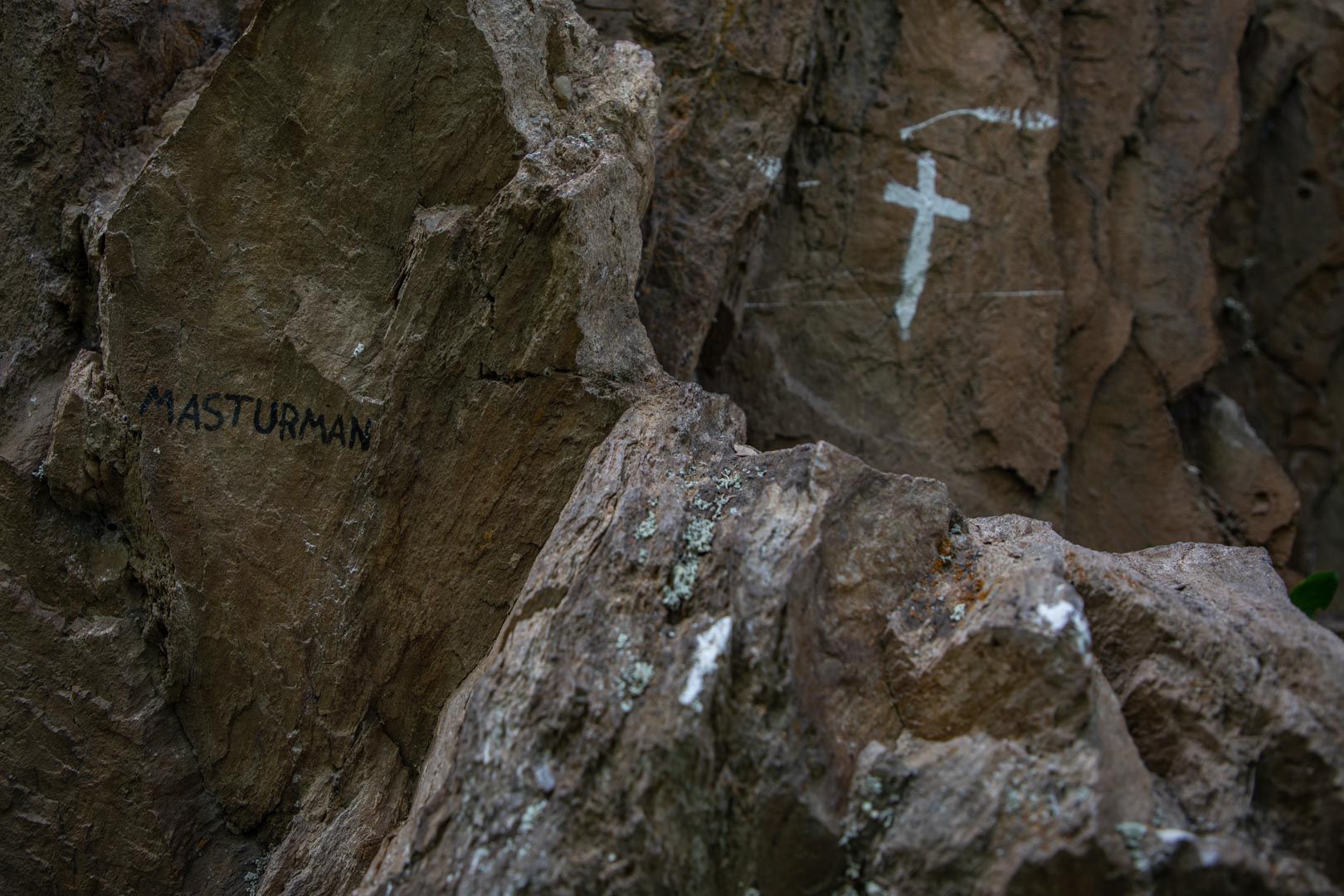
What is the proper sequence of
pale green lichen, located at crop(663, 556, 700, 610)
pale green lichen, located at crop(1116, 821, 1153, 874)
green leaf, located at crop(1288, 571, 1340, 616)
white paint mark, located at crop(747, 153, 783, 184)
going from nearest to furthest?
pale green lichen, located at crop(1116, 821, 1153, 874)
pale green lichen, located at crop(663, 556, 700, 610)
green leaf, located at crop(1288, 571, 1340, 616)
white paint mark, located at crop(747, 153, 783, 184)

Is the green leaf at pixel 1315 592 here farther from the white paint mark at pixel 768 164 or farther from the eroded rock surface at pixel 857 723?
the white paint mark at pixel 768 164

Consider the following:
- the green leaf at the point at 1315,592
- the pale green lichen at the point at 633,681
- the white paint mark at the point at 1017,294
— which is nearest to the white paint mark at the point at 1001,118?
the white paint mark at the point at 1017,294

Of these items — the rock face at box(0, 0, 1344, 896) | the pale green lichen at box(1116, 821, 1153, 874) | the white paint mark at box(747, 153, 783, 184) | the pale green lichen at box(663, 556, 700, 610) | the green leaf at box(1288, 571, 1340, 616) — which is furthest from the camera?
the white paint mark at box(747, 153, 783, 184)

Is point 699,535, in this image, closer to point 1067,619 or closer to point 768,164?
point 1067,619

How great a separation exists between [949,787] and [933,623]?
0.40 m

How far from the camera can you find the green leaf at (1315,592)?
3.79 metres

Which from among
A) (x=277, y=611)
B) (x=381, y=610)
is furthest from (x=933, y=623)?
(x=277, y=611)

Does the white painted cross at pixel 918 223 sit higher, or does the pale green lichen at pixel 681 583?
the pale green lichen at pixel 681 583

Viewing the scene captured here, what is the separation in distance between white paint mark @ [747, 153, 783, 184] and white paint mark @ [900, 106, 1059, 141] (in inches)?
32.2

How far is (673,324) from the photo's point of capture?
386 centimetres

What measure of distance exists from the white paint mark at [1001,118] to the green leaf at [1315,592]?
2274mm

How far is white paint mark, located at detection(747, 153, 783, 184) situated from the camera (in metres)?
4.13

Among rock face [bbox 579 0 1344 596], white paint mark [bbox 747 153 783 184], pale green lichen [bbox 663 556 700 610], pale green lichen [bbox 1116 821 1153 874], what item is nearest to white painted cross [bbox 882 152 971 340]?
rock face [bbox 579 0 1344 596]

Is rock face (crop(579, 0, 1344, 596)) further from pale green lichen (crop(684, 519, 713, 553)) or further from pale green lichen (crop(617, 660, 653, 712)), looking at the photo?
pale green lichen (crop(617, 660, 653, 712))
